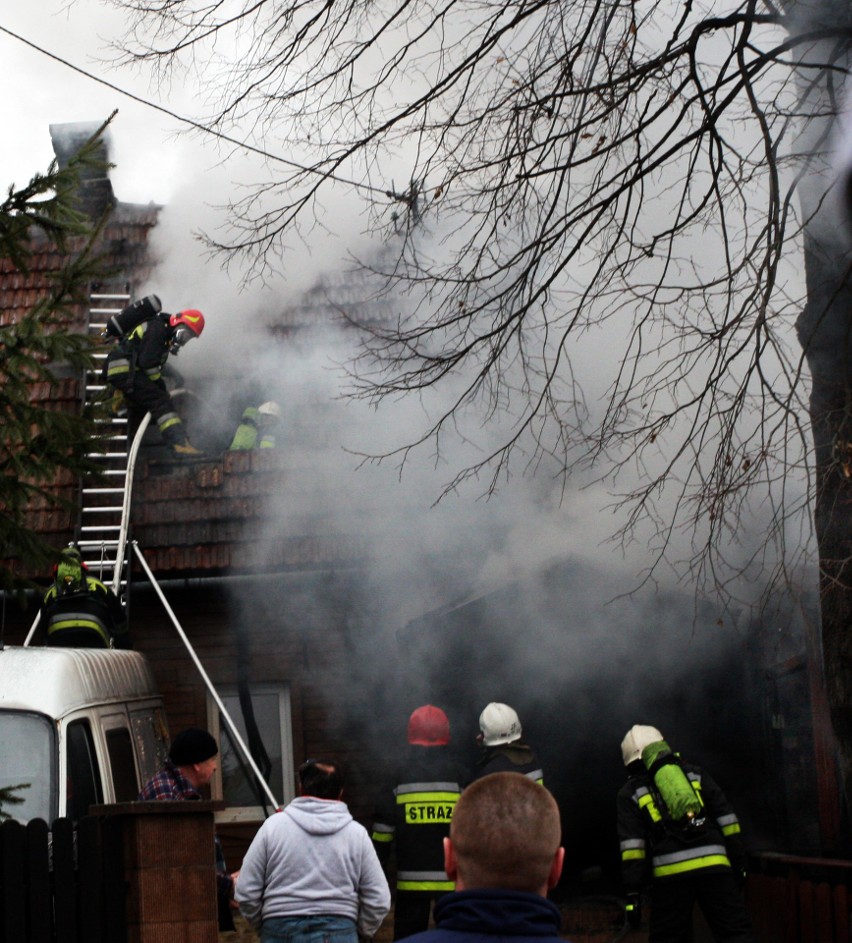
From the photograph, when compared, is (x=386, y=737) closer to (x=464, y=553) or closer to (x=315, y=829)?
(x=464, y=553)

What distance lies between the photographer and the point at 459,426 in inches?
358

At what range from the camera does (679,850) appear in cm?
608

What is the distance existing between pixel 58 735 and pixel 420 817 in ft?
5.89

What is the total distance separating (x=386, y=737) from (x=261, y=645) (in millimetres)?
1163

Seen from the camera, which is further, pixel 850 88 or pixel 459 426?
pixel 459 426

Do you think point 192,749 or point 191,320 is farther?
point 191,320

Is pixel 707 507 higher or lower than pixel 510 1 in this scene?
lower

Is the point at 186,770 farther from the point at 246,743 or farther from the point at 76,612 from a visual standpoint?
the point at 246,743

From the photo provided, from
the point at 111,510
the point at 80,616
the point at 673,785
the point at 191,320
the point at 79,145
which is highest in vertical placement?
the point at 79,145

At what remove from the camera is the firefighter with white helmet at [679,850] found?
19.8ft

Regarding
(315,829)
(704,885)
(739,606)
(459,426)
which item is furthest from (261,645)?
(315,829)

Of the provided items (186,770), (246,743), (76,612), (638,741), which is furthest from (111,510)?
(638,741)

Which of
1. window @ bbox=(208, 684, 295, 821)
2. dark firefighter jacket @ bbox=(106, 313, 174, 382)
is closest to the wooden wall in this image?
window @ bbox=(208, 684, 295, 821)

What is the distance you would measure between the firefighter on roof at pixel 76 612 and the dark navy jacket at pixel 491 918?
535cm
